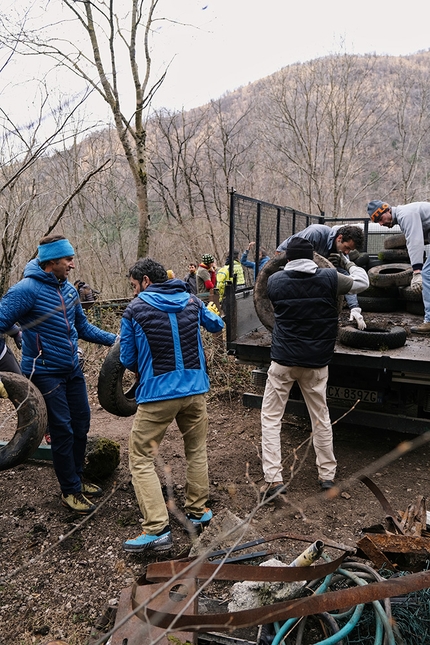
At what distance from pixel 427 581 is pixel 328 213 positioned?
21.0 meters

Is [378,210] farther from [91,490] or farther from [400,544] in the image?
[91,490]

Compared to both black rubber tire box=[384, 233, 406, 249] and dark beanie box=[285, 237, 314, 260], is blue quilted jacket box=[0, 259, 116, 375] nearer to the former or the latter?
dark beanie box=[285, 237, 314, 260]

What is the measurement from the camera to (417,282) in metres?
5.14

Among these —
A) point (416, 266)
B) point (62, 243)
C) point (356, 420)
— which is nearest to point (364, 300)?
point (416, 266)

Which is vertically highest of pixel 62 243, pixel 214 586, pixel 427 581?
pixel 62 243

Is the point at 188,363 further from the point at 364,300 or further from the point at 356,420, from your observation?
the point at 364,300

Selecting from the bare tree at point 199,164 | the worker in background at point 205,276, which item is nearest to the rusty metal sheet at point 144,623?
the worker in background at point 205,276

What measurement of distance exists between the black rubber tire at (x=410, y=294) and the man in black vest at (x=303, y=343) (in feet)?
6.30

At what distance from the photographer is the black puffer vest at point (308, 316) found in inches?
144

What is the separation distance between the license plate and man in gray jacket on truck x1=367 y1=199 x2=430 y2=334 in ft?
3.62

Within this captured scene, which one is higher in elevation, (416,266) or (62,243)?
(62,243)

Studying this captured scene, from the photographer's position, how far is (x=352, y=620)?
6.38 feet

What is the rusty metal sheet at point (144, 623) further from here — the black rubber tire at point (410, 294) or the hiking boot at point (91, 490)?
the black rubber tire at point (410, 294)

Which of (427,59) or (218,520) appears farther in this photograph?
(427,59)
